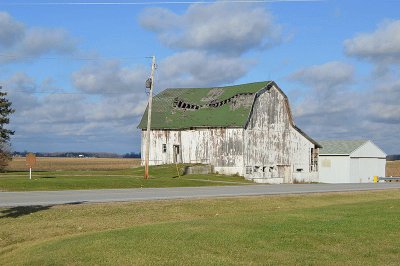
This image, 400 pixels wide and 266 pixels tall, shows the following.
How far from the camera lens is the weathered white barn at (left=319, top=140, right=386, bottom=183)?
219 feet

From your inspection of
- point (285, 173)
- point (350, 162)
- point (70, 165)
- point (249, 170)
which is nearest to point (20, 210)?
point (249, 170)

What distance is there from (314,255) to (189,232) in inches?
140

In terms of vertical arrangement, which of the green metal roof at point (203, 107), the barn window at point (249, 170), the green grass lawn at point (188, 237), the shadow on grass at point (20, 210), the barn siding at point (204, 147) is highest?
the green metal roof at point (203, 107)

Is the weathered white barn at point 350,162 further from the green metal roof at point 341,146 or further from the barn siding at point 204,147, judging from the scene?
the barn siding at point 204,147

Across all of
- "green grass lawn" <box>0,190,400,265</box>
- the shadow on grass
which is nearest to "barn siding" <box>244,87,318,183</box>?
"green grass lawn" <box>0,190,400,265</box>

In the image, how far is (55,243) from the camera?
44.8ft

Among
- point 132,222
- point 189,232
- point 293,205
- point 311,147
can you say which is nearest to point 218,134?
point 311,147

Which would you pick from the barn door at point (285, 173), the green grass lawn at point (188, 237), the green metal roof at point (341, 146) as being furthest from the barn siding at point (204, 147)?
the green grass lawn at point (188, 237)

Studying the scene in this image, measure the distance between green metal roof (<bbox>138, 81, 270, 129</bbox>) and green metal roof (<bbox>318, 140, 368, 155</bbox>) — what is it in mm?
15399

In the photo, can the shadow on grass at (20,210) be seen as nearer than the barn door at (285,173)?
Yes

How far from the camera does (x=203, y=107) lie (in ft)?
199

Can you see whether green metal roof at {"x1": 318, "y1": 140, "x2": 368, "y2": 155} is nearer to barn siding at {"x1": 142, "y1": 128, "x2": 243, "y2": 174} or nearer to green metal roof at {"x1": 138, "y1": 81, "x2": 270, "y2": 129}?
green metal roof at {"x1": 138, "y1": 81, "x2": 270, "y2": 129}

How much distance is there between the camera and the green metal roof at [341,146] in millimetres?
67562

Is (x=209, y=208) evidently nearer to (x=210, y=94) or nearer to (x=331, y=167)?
(x=210, y=94)
